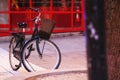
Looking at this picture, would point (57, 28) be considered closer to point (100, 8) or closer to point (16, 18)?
point (16, 18)

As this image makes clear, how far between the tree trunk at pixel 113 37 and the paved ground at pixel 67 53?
1361mm

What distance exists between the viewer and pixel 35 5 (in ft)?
53.2

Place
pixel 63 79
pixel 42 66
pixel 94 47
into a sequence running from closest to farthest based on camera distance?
1. pixel 94 47
2. pixel 63 79
3. pixel 42 66

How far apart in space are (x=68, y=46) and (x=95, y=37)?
1047 centimetres

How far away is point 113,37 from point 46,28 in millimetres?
2341

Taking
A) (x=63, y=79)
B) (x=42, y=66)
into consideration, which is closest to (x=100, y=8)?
(x=63, y=79)

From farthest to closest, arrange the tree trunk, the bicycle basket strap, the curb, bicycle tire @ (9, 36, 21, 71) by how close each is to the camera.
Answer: bicycle tire @ (9, 36, 21, 71) → the bicycle basket strap → the curb → the tree trunk

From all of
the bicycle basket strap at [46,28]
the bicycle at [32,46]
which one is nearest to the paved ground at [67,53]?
the bicycle at [32,46]

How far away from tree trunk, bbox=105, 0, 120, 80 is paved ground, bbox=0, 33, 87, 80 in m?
1.36

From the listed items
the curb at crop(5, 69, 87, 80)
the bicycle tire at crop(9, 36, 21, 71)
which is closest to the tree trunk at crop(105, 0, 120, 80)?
the curb at crop(5, 69, 87, 80)

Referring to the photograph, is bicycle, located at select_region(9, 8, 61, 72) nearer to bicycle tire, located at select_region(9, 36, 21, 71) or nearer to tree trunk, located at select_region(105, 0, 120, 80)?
bicycle tire, located at select_region(9, 36, 21, 71)

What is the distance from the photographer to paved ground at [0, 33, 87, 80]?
861 cm

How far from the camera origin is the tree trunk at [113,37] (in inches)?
225

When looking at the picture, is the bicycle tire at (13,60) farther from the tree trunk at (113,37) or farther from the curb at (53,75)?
the tree trunk at (113,37)
